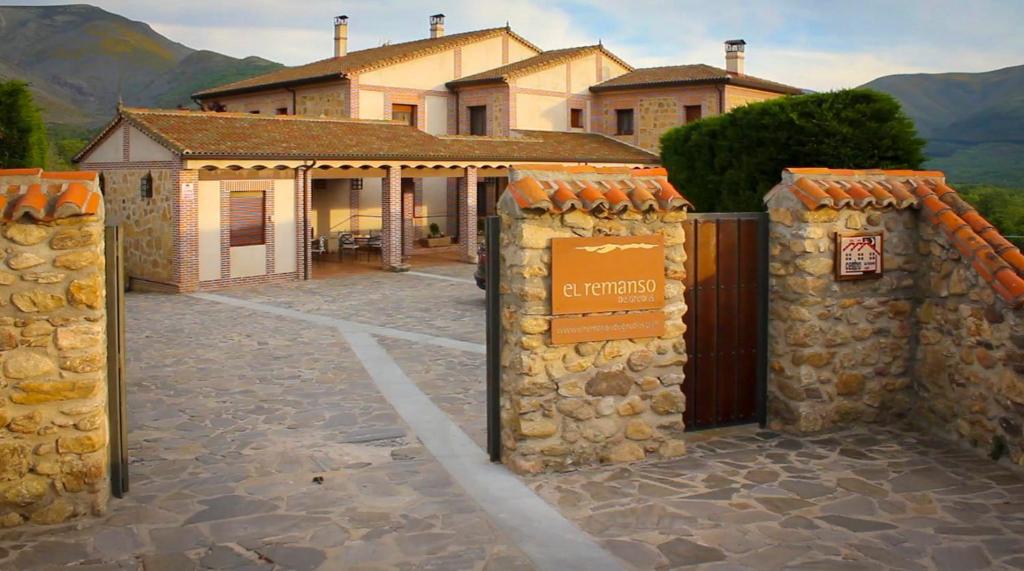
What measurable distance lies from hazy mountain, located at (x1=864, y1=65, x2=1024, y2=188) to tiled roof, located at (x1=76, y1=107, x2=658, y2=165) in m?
26.7

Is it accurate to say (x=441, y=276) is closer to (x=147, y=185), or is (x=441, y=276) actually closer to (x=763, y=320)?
(x=147, y=185)

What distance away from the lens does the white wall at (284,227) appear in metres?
21.8

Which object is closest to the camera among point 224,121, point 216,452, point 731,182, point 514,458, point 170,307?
point 514,458

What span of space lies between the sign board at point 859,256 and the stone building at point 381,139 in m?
15.4

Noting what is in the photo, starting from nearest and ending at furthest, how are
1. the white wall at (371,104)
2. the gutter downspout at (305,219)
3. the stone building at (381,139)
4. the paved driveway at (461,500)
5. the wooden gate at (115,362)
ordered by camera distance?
the paved driveway at (461,500)
the wooden gate at (115,362)
the stone building at (381,139)
the gutter downspout at (305,219)
the white wall at (371,104)

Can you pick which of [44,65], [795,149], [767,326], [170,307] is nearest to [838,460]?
[767,326]

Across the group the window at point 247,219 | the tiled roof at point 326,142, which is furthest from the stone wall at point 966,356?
the window at point 247,219

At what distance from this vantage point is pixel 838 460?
7.36 m

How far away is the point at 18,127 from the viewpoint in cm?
1998

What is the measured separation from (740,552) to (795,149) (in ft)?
32.7

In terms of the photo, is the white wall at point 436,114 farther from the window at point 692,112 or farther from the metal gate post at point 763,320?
the metal gate post at point 763,320

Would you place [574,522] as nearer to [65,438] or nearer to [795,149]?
[65,438]

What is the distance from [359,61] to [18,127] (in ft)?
47.7

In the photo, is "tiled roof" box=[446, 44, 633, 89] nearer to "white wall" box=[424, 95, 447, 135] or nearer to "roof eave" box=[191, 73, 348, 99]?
"white wall" box=[424, 95, 447, 135]
